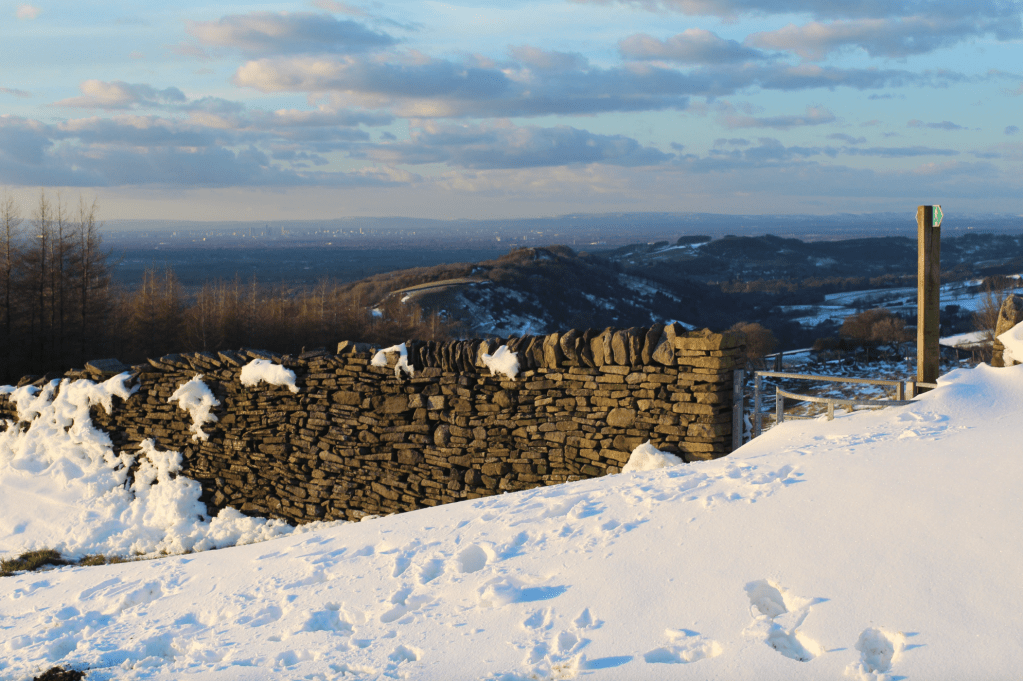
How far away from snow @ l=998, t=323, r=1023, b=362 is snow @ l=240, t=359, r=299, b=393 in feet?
27.8

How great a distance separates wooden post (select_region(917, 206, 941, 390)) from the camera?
276 inches

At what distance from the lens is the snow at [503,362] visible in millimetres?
8117

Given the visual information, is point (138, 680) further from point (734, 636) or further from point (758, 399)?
point (758, 399)

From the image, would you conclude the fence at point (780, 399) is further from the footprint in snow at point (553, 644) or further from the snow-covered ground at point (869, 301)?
the snow-covered ground at point (869, 301)

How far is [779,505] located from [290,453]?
741 centimetres

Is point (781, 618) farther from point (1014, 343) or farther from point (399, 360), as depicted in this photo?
point (399, 360)

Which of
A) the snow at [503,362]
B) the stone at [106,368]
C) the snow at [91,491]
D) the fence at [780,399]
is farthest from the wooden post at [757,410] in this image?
the stone at [106,368]

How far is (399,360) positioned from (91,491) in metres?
6.46

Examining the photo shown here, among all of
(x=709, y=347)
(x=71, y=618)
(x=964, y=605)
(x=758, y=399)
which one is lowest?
(x=71, y=618)

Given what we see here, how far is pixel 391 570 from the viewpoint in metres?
4.96

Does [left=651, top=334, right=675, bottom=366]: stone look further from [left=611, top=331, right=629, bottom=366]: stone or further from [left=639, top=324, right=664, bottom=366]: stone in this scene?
[left=611, top=331, right=629, bottom=366]: stone

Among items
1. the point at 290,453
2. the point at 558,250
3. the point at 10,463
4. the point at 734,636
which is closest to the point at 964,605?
the point at 734,636

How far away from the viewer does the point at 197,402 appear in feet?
36.3

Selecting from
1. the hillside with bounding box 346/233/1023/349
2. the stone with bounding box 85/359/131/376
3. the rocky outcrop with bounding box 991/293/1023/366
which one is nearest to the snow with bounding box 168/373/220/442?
the stone with bounding box 85/359/131/376
